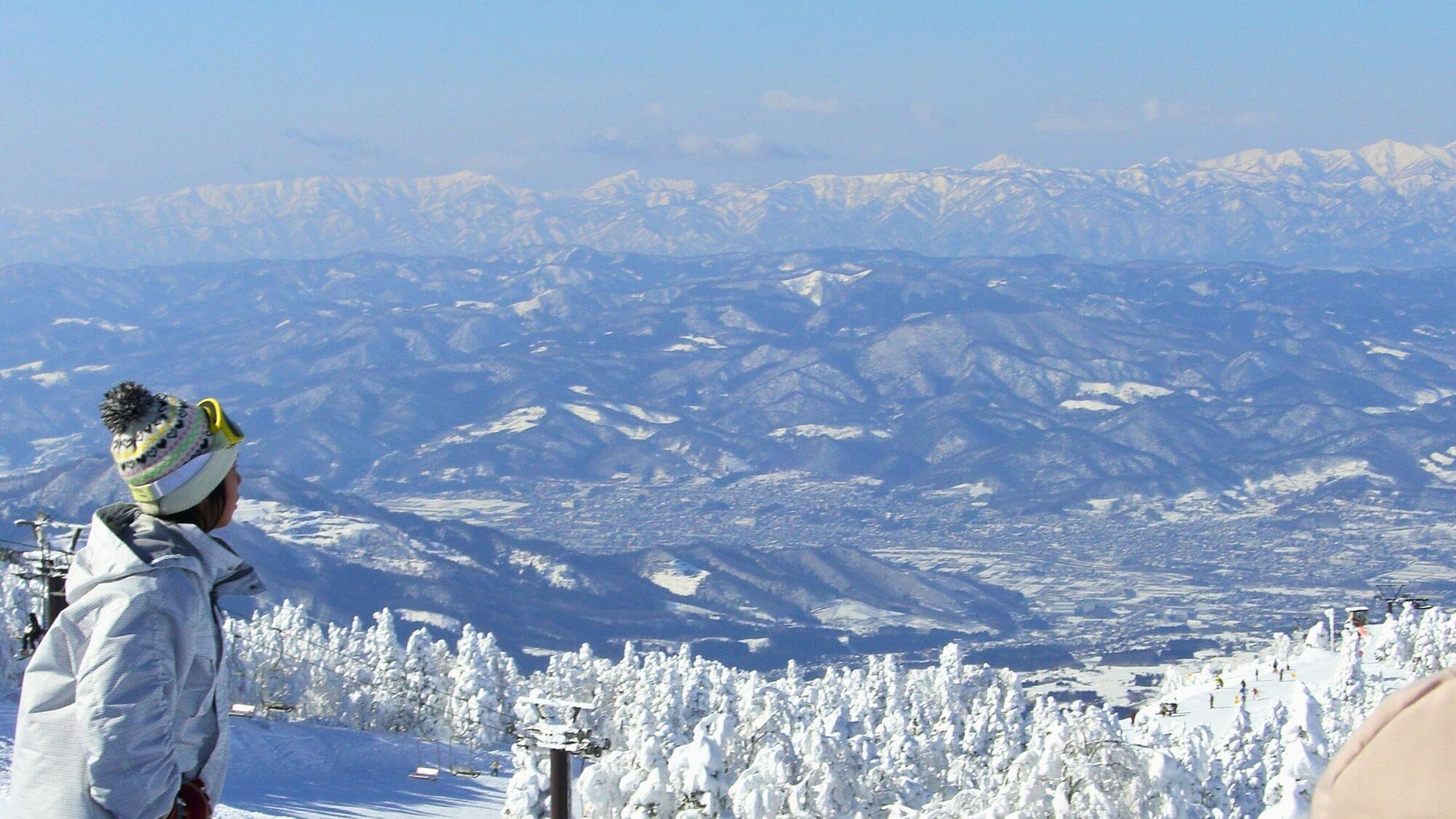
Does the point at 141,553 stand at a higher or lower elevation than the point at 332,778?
higher

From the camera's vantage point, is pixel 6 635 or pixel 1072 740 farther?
pixel 6 635

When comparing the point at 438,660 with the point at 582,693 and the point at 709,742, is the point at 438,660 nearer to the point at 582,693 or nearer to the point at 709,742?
the point at 582,693

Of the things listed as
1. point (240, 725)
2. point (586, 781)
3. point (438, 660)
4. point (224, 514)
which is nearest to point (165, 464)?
point (224, 514)

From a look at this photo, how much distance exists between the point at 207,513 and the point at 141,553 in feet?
1.44

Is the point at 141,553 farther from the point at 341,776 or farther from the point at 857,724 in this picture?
the point at 857,724

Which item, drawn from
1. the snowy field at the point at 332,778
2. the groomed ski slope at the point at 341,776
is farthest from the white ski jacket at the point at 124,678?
the snowy field at the point at 332,778

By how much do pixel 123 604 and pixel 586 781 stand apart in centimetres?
1956

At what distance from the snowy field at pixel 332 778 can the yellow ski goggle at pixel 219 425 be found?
20915 millimetres

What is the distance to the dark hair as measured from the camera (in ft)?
17.4

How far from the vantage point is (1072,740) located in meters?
25.3

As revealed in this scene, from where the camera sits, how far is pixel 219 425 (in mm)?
5445

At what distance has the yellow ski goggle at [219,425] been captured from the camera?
5.41 metres

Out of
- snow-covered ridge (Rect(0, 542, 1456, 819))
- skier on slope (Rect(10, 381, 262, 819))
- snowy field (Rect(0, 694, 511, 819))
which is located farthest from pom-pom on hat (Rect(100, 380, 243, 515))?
snowy field (Rect(0, 694, 511, 819))

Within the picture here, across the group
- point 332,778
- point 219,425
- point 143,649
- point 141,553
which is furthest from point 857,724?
point 143,649
